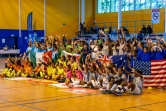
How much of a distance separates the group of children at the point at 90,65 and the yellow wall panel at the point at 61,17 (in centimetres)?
2034

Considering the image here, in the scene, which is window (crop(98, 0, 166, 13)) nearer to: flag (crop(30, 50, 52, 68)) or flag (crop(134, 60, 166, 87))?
flag (crop(30, 50, 52, 68))

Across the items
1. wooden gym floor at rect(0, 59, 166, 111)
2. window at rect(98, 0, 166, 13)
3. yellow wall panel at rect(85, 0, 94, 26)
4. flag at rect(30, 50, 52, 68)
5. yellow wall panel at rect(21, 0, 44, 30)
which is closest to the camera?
wooden gym floor at rect(0, 59, 166, 111)

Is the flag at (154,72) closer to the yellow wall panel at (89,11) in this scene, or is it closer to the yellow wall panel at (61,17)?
the yellow wall panel at (61,17)

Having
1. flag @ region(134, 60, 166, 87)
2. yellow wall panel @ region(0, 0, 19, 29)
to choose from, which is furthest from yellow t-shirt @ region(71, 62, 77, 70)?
yellow wall panel @ region(0, 0, 19, 29)

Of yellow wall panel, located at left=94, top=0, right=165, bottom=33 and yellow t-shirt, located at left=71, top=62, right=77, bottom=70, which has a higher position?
yellow wall panel, located at left=94, top=0, right=165, bottom=33

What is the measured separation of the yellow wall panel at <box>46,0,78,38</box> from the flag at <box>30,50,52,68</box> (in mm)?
20100

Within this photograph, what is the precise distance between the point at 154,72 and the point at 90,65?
2557mm

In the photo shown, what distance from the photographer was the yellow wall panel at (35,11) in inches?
1428

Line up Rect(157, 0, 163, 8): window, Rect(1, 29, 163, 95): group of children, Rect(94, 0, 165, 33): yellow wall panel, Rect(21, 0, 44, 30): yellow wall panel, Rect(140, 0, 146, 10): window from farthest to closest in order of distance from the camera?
Rect(21, 0, 44, 30): yellow wall panel → Rect(140, 0, 146, 10): window → Rect(157, 0, 163, 8): window → Rect(94, 0, 165, 33): yellow wall panel → Rect(1, 29, 163, 95): group of children

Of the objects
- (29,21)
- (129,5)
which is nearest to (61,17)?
(29,21)

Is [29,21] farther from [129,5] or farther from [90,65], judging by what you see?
[90,65]

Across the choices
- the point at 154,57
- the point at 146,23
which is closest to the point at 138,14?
the point at 146,23

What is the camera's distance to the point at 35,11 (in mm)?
37188

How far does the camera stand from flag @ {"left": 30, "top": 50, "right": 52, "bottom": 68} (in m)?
17.1
